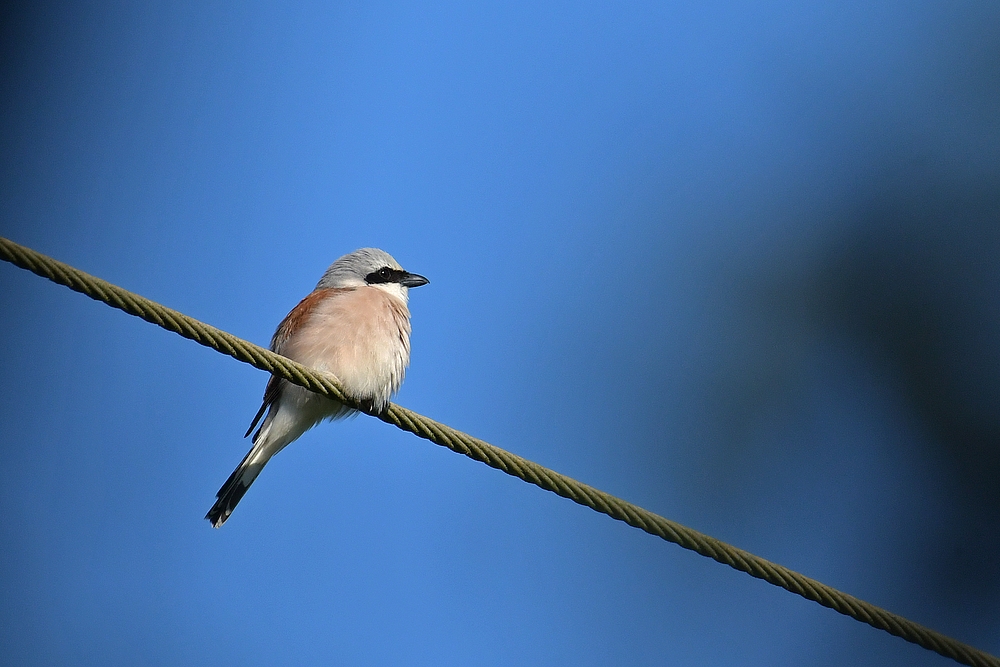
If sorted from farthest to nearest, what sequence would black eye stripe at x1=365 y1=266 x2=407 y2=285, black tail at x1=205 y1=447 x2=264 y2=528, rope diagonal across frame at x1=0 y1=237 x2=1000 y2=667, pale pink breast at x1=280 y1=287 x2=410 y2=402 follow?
black eye stripe at x1=365 y1=266 x2=407 y2=285 → black tail at x1=205 y1=447 x2=264 y2=528 → pale pink breast at x1=280 y1=287 x2=410 y2=402 → rope diagonal across frame at x1=0 y1=237 x2=1000 y2=667

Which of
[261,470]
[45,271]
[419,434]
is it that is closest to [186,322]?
[45,271]

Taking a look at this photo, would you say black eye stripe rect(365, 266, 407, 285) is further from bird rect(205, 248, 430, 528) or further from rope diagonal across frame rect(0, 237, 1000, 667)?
rope diagonal across frame rect(0, 237, 1000, 667)

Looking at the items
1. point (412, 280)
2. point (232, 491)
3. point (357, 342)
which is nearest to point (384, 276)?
point (412, 280)

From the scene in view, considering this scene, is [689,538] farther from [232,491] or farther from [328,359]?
[232,491]

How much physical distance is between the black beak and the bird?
35cm

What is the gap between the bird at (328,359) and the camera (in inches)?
155

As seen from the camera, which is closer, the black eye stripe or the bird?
the bird

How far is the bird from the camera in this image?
3.94 metres

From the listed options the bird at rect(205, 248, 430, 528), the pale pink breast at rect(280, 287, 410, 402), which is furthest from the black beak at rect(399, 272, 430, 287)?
the pale pink breast at rect(280, 287, 410, 402)

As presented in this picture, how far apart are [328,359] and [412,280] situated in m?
1.14

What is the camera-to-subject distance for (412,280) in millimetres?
5027

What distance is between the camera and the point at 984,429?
515cm

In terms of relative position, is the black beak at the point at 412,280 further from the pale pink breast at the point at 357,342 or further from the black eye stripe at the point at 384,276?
the pale pink breast at the point at 357,342

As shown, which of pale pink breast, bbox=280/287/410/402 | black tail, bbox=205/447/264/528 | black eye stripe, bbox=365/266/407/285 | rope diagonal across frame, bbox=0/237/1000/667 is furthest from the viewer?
black eye stripe, bbox=365/266/407/285
